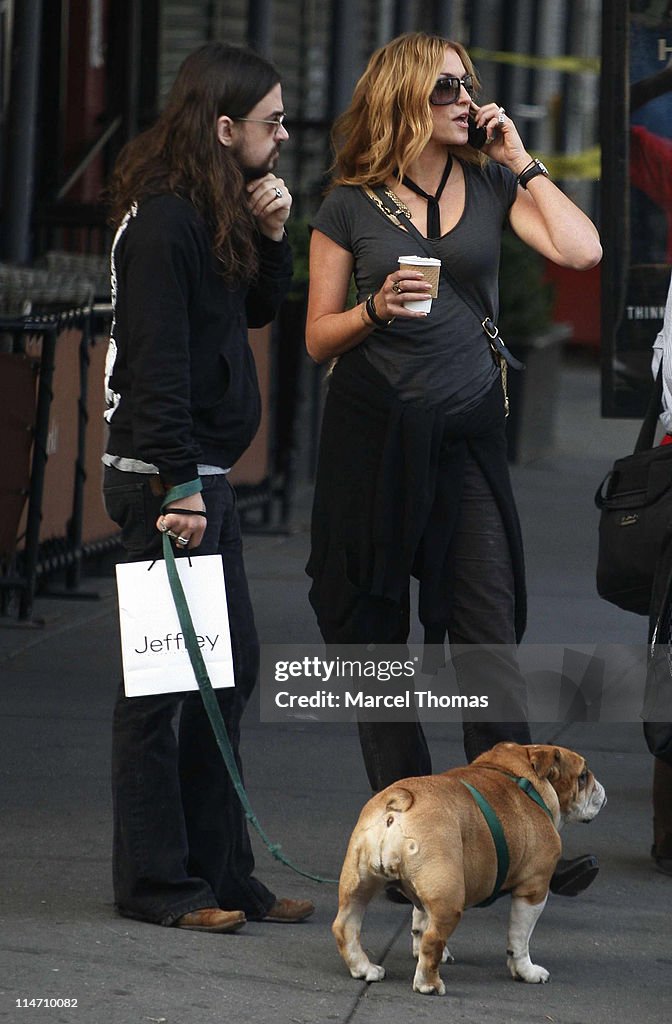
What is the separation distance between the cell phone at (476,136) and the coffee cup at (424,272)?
52 centimetres

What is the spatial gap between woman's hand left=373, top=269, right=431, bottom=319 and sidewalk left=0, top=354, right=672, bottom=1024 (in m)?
1.42

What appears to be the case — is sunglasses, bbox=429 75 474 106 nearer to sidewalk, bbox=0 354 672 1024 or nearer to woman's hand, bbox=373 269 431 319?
woman's hand, bbox=373 269 431 319

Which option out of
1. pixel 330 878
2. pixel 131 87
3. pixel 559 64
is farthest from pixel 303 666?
pixel 559 64

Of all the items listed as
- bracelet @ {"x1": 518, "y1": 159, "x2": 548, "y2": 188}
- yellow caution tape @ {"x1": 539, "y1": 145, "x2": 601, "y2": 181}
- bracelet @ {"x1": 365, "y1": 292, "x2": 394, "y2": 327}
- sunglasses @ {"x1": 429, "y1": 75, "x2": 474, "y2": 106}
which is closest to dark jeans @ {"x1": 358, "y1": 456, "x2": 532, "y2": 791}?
bracelet @ {"x1": 365, "y1": 292, "x2": 394, "y2": 327}

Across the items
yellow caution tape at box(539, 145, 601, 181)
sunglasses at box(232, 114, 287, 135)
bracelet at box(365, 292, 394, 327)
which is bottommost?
bracelet at box(365, 292, 394, 327)

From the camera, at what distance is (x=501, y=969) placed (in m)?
3.95

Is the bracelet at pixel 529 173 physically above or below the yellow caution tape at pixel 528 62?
below

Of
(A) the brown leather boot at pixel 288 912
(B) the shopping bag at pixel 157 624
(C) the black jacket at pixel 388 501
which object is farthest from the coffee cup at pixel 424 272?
(A) the brown leather boot at pixel 288 912

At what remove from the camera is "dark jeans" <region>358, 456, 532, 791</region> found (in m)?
4.35

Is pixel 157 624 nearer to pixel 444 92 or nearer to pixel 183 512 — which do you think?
pixel 183 512

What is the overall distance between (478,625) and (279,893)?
824mm

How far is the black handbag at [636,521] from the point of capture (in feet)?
15.4

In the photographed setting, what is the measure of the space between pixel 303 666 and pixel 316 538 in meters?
2.63

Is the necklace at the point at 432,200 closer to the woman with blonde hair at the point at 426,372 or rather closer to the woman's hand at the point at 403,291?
the woman with blonde hair at the point at 426,372
